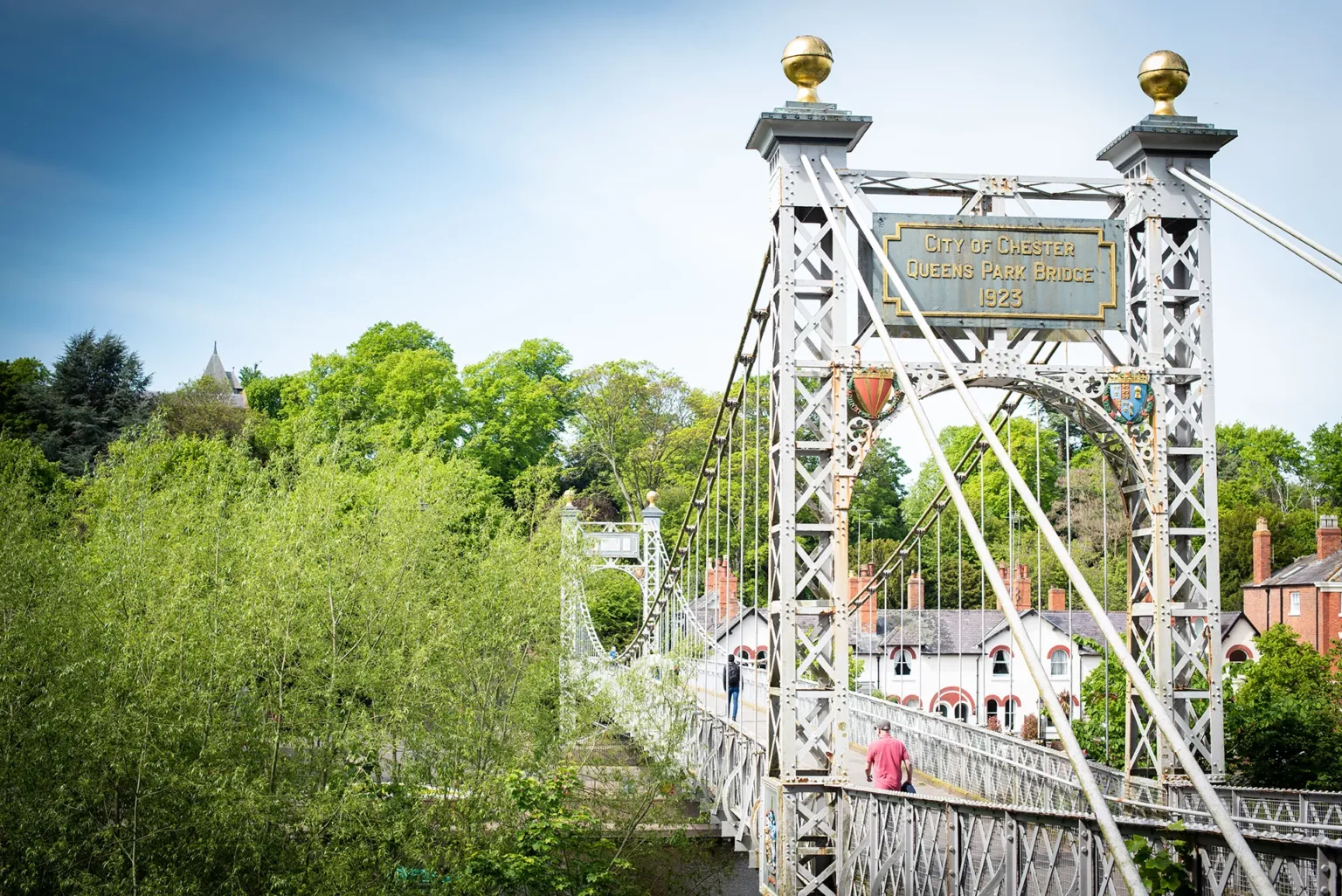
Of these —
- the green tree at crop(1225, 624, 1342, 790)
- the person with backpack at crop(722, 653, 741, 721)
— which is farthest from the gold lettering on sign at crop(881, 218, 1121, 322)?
the person with backpack at crop(722, 653, 741, 721)

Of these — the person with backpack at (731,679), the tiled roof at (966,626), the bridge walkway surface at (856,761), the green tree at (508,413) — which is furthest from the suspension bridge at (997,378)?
the green tree at (508,413)

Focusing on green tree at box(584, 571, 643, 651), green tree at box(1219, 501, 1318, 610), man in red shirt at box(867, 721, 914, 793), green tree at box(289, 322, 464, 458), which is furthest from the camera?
green tree at box(1219, 501, 1318, 610)

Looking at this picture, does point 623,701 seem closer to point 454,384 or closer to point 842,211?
point 842,211

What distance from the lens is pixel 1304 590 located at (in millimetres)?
33312

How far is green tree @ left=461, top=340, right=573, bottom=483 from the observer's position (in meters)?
39.7

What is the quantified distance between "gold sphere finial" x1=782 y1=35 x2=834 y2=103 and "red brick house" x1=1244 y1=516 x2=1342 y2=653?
91.0ft

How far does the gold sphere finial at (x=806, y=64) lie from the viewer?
9305mm

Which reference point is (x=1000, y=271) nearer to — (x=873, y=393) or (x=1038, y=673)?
(x=873, y=393)

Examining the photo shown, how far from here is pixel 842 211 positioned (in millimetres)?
9203

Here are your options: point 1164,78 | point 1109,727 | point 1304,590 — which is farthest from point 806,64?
point 1304,590

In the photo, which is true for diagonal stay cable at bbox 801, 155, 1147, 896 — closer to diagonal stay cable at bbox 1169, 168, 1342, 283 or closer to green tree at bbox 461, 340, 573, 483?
diagonal stay cable at bbox 1169, 168, 1342, 283

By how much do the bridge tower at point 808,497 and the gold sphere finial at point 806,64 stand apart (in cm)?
1

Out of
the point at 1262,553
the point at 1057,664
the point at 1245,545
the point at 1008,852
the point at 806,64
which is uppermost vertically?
the point at 806,64

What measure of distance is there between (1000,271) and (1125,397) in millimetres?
1305
